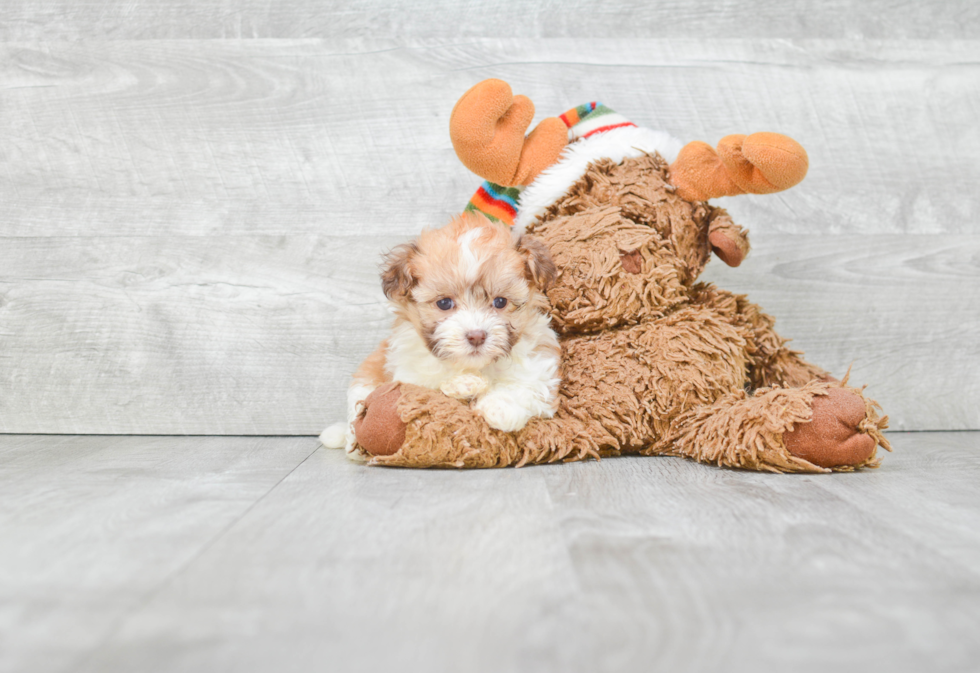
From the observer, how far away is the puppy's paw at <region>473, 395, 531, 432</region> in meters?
1.25

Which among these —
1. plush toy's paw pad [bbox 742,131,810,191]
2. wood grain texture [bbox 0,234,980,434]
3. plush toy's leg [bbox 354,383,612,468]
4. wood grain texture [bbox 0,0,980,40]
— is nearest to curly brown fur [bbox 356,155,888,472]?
plush toy's leg [bbox 354,383,612,468]

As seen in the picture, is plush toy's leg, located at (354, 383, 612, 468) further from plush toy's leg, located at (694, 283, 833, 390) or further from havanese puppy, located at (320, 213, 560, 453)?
plush toy's leg, located at (694, 283, 833, 390)

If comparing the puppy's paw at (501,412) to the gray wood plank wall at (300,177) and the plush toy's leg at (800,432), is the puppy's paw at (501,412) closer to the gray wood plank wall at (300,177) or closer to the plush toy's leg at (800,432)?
the plush toy's leg at (800,432)

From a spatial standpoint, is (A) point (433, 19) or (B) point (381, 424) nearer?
(B) point (381, 424)

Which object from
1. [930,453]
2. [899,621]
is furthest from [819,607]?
[930,453]

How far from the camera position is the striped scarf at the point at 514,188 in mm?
1484

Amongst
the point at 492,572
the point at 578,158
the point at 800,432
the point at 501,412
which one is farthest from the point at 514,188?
the point at 492,572

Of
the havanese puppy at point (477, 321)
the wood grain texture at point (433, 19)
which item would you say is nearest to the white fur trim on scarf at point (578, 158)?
the havanese puppy at point (477, 321)

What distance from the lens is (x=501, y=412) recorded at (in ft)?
4.10

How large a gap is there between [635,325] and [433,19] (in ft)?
3.00

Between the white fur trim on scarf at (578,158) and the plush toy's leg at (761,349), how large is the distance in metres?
0.29

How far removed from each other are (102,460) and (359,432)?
0.51 metres

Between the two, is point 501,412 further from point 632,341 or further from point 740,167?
point 740,167

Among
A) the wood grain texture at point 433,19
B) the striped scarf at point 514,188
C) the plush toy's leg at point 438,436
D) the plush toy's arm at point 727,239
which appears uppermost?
the wood grain texture at point 433,19
